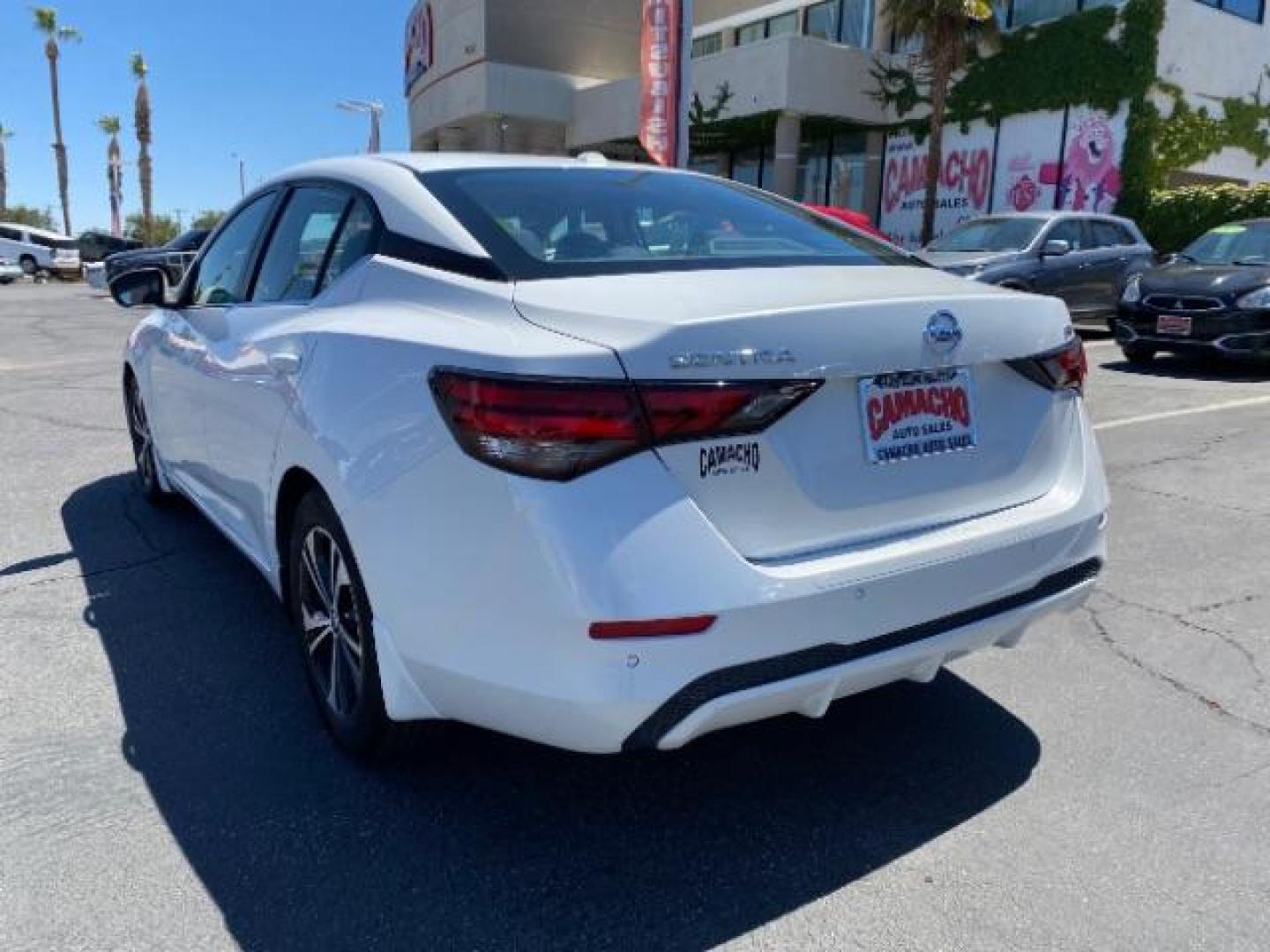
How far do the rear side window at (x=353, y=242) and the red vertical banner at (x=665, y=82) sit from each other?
1164 centimetres

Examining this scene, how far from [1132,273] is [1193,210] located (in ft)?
24.1

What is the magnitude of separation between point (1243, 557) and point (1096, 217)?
989 cm

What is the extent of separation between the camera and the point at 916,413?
2.36 meters

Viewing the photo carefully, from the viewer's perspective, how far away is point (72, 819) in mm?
2551

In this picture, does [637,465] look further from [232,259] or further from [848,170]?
[848,170]

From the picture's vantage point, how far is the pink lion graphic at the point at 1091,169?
2009 cm

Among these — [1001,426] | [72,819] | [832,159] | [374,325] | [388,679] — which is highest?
[832,159]

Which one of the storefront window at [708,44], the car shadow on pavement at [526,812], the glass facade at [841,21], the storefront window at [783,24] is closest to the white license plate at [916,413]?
the car shadow on pavement at [526,812]

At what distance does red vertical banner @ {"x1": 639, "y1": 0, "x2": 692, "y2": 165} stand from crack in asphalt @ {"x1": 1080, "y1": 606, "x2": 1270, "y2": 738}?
11356 millimetres

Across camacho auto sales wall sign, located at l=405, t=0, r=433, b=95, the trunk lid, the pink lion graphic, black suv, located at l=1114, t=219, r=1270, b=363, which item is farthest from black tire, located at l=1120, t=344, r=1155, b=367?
camacho auto sales wall sign, located at l=405, t=0, r=433, b=95

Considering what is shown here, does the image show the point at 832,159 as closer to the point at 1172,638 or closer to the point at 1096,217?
the point at 1096,217

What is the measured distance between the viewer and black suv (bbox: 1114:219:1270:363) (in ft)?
30.9

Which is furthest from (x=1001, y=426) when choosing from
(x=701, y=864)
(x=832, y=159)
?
(x=832, y=159)

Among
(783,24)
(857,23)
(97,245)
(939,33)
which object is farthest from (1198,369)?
(97,245)
